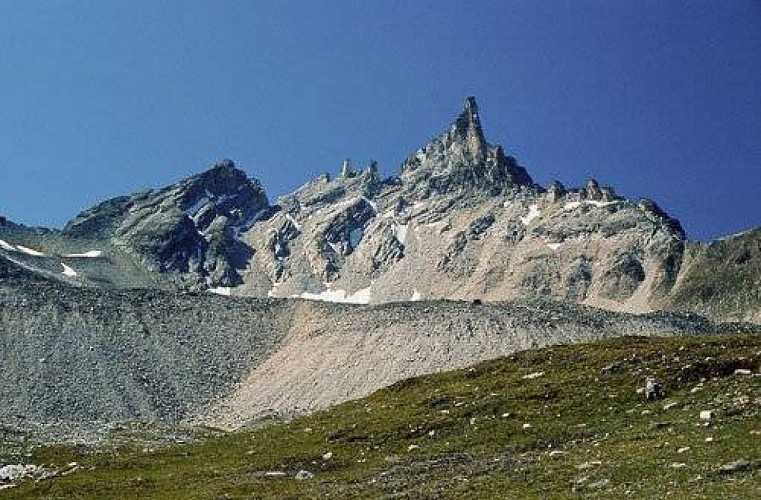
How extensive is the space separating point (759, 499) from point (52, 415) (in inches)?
4327

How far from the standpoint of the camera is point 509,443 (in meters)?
43.0

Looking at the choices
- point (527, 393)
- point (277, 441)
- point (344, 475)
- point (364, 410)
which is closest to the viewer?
point (344, 475)

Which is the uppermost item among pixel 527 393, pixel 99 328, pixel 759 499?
pixel 99 328

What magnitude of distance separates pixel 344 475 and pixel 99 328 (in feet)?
358

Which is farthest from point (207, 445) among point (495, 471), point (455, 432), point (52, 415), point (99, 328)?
point (99, 328)

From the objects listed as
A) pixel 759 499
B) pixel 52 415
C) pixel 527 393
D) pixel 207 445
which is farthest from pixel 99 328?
pixel 759 499

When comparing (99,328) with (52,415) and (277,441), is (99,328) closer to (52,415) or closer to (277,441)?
(52,415)

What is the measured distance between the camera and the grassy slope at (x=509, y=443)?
31281 millimetres

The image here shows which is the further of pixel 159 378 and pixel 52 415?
pixel 159 378

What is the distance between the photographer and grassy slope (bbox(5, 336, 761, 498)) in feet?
103

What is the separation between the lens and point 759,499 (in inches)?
963

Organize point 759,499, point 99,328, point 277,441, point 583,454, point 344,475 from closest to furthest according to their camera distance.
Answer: point 759,499 < point 583,454 < point 344,475 < point 277,441 < point 99,328

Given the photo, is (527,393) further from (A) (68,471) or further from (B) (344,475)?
(A) (68,471)

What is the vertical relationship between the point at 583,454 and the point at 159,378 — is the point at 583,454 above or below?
below
